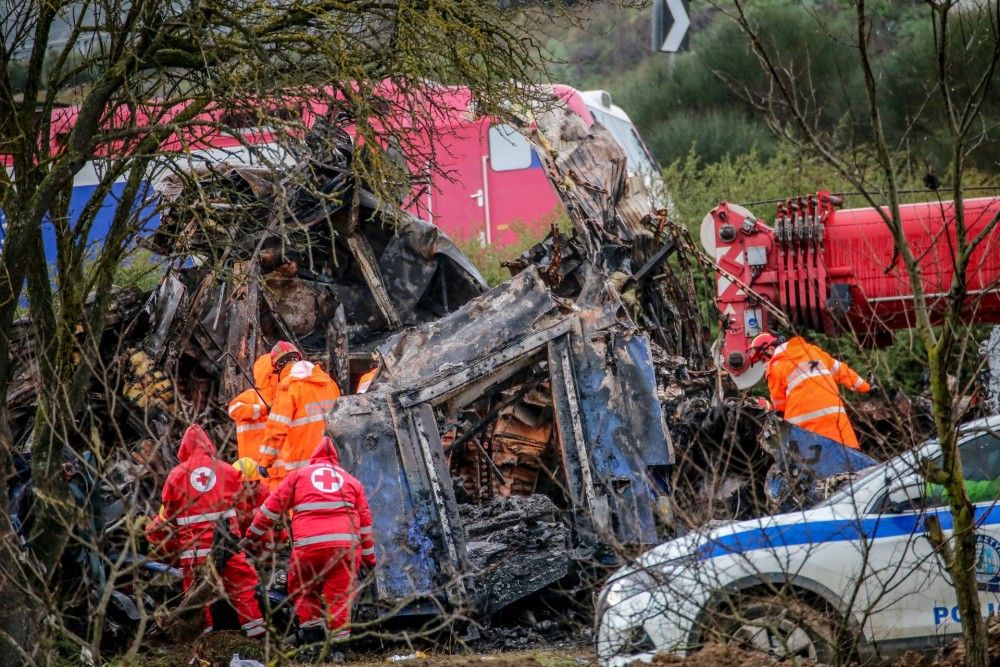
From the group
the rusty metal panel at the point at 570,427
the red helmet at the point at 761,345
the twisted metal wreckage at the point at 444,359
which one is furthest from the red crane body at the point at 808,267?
the rusty metal panel at the point at 570,427

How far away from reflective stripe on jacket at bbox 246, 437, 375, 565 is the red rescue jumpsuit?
0.37 metres

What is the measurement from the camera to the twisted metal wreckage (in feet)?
25.2

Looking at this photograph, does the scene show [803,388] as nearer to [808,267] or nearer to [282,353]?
[808,267]

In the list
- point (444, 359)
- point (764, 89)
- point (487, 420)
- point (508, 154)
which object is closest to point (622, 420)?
point (487, 420)

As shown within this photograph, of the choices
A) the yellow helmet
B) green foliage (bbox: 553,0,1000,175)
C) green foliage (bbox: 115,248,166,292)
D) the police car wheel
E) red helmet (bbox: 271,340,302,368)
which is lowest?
the police car wheel

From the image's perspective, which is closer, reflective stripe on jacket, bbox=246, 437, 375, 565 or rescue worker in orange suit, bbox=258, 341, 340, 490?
reflective stripe on jacket, bbox=246, 437, 375, 565

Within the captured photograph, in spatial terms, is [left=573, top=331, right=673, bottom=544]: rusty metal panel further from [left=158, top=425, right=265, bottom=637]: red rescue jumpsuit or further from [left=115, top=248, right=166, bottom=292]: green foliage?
[left=115, top=248, right=166, bottom=292]: green foliage

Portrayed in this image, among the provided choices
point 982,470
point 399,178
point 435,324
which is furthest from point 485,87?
point 982,470

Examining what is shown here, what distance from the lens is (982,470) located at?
6.30 meters

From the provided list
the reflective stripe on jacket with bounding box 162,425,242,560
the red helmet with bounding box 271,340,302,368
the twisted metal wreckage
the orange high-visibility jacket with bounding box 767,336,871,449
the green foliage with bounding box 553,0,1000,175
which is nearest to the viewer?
the reflective stripe on jacket with bounding box 162,425,242,560

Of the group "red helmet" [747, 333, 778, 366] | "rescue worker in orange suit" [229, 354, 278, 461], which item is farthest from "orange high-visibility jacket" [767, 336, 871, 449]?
"rescue worker in orange suit" [229, 354, 278, 461]

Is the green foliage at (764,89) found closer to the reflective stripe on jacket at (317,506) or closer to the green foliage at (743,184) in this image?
the green foliage at (743,184)

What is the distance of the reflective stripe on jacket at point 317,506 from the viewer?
716 cm

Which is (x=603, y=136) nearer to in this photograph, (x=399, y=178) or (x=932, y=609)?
(x=399, y=178)
